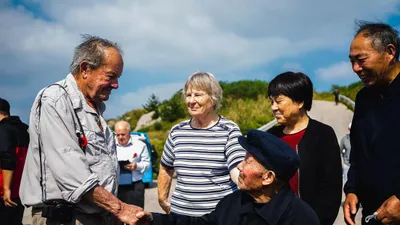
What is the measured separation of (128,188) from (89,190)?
3.74m

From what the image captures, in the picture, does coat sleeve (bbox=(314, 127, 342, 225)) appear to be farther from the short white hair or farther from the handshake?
the handshake

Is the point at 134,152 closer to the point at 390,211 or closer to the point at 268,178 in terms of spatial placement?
the point at 268,178

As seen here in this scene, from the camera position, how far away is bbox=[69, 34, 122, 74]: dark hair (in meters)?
3.31

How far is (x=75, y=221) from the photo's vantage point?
3.14 meters

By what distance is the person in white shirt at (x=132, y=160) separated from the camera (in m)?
6.60

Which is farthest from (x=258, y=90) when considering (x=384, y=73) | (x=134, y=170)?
(x=384, y=73)

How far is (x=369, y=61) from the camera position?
3332mm

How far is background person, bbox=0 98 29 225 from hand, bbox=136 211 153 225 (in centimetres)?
329

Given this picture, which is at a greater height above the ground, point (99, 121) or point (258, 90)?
point (258, 90)

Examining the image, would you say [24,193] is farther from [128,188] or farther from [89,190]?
[128,188]

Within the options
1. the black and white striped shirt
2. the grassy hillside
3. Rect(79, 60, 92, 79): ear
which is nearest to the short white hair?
the black and white striped shirt

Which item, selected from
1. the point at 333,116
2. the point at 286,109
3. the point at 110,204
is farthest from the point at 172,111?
the point at 110,204

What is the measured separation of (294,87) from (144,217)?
5.57 ft

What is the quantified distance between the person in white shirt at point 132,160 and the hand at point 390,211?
13.4 ft
